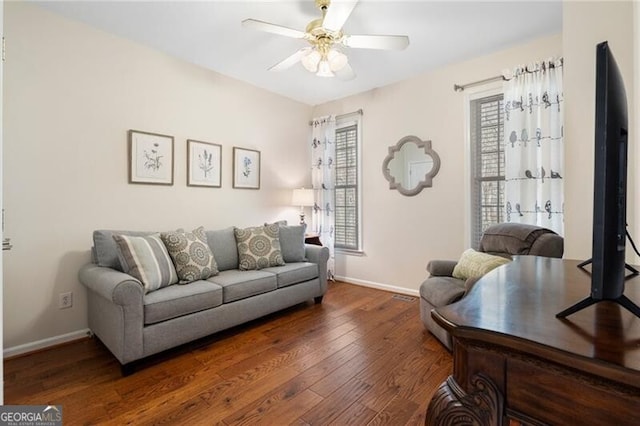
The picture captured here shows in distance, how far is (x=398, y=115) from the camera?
142 inches

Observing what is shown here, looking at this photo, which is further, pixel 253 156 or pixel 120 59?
pixel 253 156

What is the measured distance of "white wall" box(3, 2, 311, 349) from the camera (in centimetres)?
218

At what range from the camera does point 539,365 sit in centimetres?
51

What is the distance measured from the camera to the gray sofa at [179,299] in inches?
74.3

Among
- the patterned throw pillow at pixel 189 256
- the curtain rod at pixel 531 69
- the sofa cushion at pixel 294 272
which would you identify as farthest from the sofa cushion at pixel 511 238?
the patterned throw pillow at pixel 189 256

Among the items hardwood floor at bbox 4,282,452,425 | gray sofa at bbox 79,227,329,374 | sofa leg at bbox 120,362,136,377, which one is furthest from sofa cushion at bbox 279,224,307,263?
sofa leg at bbox 120,362,136,377

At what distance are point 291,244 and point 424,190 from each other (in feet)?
5.50

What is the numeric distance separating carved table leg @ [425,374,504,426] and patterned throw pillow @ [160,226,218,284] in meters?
2.24

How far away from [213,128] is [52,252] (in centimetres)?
188

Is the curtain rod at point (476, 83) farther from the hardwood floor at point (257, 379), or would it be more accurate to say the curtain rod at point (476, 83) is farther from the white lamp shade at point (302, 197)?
the hardwood floor at point (257, 379)

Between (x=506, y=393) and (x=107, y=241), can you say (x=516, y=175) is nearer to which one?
(x=506, y=393)

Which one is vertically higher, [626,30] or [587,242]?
[626,30]

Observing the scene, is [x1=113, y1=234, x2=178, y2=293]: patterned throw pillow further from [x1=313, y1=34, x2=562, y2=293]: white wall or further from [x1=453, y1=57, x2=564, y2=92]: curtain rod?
[x1=453, y1=57, x2=564, y2=92]: curtain rod

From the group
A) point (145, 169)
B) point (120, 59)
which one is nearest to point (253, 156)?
point (145, 169)
